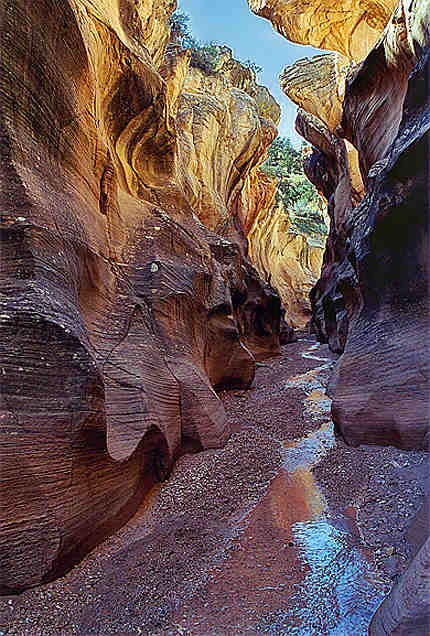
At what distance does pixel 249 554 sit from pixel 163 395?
1.94 meters

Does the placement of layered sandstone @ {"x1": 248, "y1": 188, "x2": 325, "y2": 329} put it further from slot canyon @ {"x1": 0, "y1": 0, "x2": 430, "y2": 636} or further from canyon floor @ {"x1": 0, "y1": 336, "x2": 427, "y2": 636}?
canyon floor @ {"x1": 0, "y1": 336, "x2": 427, "y2": 636}

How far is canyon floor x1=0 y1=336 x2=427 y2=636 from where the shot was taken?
2.20 metres

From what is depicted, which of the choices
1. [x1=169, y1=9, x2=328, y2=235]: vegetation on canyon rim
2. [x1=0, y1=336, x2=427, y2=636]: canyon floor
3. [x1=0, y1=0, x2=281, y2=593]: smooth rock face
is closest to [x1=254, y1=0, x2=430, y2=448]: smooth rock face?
[x1=0, y1=336, x2=427, y2=636]: canyon floor

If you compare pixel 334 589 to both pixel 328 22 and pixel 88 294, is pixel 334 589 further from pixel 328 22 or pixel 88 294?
pixel 328 22

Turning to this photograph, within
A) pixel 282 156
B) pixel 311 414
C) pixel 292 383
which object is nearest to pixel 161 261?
pixel 311 414

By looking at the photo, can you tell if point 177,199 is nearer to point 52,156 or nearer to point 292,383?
point 52,156

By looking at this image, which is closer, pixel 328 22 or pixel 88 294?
pixel 88 294

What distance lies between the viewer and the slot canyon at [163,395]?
237cm

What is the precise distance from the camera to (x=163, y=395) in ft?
14.1

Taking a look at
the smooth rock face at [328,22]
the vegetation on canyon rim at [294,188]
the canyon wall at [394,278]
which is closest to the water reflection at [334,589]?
the canyon wall at [394,278]

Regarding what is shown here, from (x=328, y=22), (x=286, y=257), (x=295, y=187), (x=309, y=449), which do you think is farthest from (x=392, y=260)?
(x=295, y=187)

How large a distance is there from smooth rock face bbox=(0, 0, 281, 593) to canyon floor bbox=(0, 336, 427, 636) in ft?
0.80

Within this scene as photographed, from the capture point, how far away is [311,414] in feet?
21.5

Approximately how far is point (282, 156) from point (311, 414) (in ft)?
97.1
